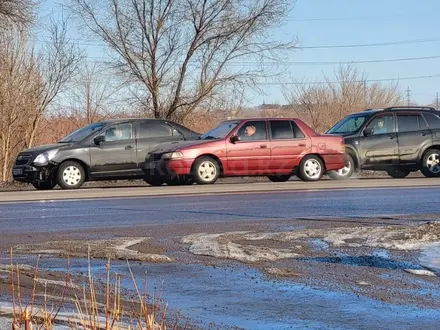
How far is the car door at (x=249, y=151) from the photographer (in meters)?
18.7

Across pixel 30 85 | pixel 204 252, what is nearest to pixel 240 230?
pixel 204 252

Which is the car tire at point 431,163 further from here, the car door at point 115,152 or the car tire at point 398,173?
the car door at point 115,152

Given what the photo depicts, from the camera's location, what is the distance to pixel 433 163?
20562mm

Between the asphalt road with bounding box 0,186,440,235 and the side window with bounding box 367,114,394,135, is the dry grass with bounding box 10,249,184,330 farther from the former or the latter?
the side window with bounding box 367,114,394,135

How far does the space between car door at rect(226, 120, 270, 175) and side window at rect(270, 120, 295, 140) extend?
21 cm

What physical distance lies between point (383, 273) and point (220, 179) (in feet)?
42.5

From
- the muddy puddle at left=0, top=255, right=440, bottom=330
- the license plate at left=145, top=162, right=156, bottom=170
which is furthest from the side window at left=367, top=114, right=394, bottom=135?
the muddy puddle at left=0, top=255, right=440, bottom=330

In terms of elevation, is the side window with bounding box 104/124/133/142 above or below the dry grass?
above

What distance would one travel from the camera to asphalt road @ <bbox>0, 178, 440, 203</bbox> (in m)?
16.1

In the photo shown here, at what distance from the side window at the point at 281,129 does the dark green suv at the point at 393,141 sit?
1.55 meters

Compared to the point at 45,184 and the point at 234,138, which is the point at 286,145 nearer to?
the point at 234,138

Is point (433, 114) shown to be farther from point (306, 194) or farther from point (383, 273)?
point (383, 273)

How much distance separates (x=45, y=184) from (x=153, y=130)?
2.78m

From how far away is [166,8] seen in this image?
26.1m
